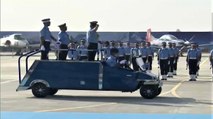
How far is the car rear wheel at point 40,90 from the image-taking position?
14.6m

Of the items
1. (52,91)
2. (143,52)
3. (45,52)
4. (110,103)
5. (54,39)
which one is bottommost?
(110,103)

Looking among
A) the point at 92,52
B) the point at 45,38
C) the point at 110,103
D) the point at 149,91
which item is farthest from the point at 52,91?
the point at 149,91

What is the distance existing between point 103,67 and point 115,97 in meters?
1.18

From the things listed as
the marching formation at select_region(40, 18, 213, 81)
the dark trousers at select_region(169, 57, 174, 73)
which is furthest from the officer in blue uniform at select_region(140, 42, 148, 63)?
the dark trousers at select_region(169, 57, 174, 73)

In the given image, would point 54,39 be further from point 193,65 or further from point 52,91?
point 193,65

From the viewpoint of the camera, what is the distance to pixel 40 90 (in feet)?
47.9

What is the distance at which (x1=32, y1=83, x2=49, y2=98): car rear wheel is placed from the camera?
47.8 feet

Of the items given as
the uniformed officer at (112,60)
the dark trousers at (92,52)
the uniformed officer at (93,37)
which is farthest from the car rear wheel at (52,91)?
the uniformed officer at (112,60)

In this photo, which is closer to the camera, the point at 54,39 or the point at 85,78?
the point at 85,78

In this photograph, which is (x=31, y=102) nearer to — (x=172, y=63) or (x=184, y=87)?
(x=184, y=87)

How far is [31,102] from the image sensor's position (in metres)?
13.6

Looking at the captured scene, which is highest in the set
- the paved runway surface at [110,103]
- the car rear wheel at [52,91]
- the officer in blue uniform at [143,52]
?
the officer in blue uniform at [143,52]

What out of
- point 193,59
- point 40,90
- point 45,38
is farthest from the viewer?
point 193,59

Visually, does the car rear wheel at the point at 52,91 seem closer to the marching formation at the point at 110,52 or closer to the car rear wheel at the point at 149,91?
the marching formation at the point at 110,52
